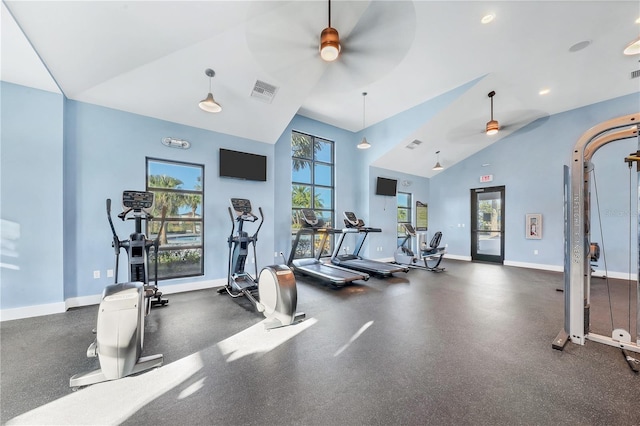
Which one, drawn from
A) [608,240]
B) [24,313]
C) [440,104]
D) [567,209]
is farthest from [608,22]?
[24,313]

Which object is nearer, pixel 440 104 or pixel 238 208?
pixel 238 208

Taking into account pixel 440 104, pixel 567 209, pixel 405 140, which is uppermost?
pixel 440 104

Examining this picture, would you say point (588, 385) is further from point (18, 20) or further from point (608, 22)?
point (18, 20)

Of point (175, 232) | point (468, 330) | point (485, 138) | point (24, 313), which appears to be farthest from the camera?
point (485, 138)

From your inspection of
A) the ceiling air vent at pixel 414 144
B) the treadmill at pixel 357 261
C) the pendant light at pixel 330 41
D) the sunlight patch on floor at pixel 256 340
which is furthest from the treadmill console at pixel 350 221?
the pendant light at pixel 330 41

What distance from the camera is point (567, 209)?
279 cm

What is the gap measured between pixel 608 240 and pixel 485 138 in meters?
3.96

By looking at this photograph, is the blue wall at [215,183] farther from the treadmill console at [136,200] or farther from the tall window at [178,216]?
the treadmill console at [136,200]

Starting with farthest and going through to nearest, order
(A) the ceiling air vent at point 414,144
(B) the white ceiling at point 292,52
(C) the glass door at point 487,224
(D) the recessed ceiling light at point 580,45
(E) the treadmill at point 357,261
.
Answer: (C) the glass door at point 487,224
(A) the ceiling air vent at point 414,144
(E) the treadmill at point 357,261
(D) the recessed ceiling light at point 580,45
(B) the white ceiling at point 292,52

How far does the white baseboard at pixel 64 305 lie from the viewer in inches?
130

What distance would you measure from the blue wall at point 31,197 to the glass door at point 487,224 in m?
10.5

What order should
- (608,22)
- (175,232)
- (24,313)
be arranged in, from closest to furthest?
(24,313), (608,22), (175,232)

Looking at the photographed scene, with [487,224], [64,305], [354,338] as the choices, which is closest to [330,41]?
[354,338]

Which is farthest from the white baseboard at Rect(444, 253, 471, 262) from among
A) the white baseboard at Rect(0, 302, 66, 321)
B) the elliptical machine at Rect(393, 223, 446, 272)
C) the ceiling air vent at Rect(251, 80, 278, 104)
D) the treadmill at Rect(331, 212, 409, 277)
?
the white baseboard at Rect(0, 302, 66, 321)
